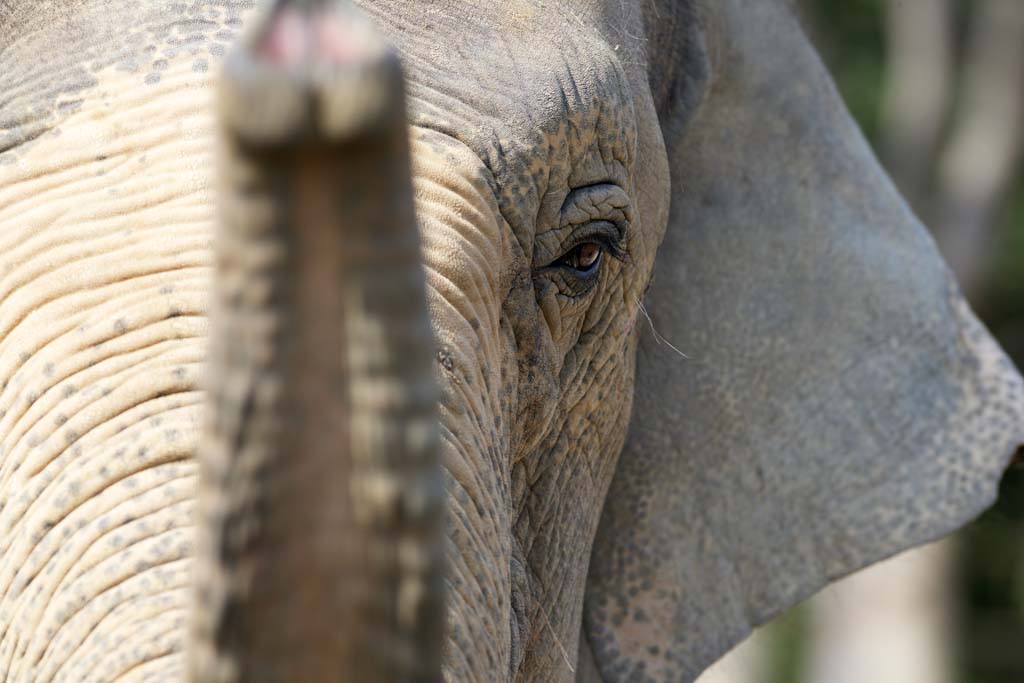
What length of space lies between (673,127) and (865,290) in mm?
422

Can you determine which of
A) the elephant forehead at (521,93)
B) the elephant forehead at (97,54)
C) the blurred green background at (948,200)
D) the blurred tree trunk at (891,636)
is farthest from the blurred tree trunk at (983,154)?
the elephant forehead at (97,54)

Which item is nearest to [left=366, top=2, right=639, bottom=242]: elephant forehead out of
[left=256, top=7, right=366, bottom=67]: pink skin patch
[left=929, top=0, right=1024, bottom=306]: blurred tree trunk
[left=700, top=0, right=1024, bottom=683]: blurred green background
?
[left=256, top=7, right=366, bottom=67]: pink skin patch

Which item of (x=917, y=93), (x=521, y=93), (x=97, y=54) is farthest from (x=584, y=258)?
(x=917, y=93)

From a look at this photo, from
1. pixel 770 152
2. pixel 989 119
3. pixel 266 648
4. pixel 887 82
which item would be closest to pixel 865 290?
pixel 770 152

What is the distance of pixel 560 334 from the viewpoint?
1935 millimetres

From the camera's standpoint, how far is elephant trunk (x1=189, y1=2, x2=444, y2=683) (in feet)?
2.56

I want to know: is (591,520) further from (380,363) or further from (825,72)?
(380,363)

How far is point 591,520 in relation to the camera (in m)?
2.24

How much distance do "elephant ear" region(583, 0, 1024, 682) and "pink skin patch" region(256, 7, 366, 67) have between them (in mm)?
1676

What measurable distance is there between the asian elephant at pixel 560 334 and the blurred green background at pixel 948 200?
618 cm

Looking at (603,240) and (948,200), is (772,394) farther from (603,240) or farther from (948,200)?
(948,200)

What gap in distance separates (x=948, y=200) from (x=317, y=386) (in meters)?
9.37

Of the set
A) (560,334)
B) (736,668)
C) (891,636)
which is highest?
(560,334)

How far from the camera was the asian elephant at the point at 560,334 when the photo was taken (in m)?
1.38
